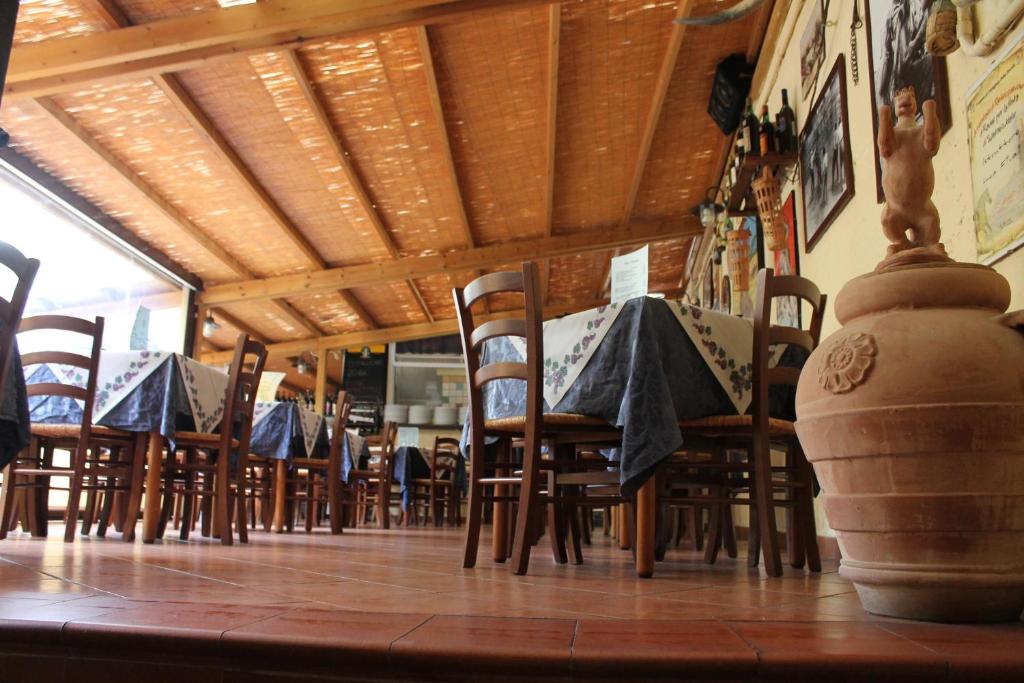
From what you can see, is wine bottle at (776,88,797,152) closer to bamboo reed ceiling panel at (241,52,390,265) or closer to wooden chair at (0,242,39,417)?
bamboo reed ceiling panel at (241,52,390,265)

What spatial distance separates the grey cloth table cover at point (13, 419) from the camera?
251cm

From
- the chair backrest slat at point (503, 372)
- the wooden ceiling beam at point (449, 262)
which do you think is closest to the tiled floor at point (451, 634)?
the chair backrest slat at point (503, 372)

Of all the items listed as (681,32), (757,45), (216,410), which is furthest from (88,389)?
(757,45)

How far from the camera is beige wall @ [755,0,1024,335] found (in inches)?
95.6

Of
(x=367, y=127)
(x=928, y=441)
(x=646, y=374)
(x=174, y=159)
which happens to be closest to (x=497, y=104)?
(x=367, y=127)

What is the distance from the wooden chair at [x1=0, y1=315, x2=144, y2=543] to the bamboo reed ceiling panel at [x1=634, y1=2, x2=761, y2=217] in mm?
4427

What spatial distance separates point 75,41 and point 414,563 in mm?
4161

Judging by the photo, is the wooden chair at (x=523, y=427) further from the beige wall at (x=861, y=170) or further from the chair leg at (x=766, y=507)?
the beige wall at (x=861, y=170)

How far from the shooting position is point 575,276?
11477 millimetres

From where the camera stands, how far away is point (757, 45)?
594 cm

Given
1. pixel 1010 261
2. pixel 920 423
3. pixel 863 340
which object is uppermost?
pixel 1010 261

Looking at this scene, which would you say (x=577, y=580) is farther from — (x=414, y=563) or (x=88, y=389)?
(x=88, y=389)

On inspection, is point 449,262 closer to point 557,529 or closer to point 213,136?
point 213,136

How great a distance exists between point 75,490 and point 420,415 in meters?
9.95
